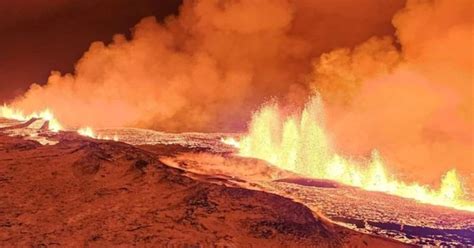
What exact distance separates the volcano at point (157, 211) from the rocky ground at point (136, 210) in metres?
0.04

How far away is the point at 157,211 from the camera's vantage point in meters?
21.3

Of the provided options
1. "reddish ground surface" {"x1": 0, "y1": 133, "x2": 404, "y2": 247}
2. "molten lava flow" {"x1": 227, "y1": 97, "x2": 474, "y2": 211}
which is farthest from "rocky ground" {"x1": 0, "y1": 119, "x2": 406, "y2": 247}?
"molten lava flow" {"x1": 227, "y1": 97, "x2": 474, "y2": 211}

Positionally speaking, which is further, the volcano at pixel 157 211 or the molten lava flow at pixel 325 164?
the molten lava flow at pixel 325 164

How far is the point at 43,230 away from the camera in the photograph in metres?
19.1

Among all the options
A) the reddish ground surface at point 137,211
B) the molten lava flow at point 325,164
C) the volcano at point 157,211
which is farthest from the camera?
the molten lava flow at point 325,164

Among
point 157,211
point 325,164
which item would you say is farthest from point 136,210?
point 325,164

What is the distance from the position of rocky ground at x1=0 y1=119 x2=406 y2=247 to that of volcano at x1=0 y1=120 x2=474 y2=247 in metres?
0.04

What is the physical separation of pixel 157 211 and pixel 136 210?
0.83 metres

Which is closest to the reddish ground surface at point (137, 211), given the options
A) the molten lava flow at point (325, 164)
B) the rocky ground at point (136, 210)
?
the rocky ground at point (136, 210)

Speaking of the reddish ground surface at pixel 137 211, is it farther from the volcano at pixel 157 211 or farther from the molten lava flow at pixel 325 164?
the molten lava flow at pixel 325 164

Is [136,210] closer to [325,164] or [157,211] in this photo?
[157,211]

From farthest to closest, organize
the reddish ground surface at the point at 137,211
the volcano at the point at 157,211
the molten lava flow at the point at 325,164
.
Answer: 1. the molten lava flow at the point at 325,164
2. the volcano at the point at 157,211
3. the reddish ground surface at the point at 137,211

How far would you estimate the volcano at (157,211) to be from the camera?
63.4 feet

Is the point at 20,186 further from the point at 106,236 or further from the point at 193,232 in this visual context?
the point at 193,232
